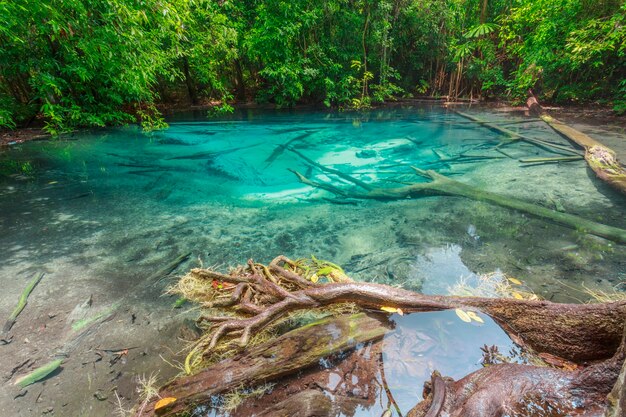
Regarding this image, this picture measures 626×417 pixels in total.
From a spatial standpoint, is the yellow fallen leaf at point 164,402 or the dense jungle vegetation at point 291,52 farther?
the dense jungle vegetation at point 291,52

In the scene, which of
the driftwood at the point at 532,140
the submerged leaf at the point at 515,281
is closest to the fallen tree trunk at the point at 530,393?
the submerged leaf at the point at 515,281

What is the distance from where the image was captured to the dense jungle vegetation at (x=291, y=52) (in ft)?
19.6

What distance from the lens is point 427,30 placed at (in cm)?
1350

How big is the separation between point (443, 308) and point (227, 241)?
2433 mm

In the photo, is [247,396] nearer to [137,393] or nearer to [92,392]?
[137,393]

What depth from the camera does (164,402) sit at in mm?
1474

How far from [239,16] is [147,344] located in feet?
43.4

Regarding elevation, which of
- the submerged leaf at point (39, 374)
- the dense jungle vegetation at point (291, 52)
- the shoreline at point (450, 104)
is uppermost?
the dense jungle vegetation at point (291, 52)

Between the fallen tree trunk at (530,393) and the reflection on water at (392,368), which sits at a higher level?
the fallen tree trunk at (530,393)

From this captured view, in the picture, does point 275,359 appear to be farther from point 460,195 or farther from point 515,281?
point 460,195

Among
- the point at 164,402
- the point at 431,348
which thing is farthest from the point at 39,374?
the point at 431,348

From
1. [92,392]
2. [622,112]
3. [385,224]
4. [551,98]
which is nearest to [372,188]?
[385,224]

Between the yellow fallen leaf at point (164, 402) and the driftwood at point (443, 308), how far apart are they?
0.07 ft

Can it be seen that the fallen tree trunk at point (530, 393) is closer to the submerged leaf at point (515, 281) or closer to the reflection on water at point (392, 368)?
the reflection on water at point (392, 368)
